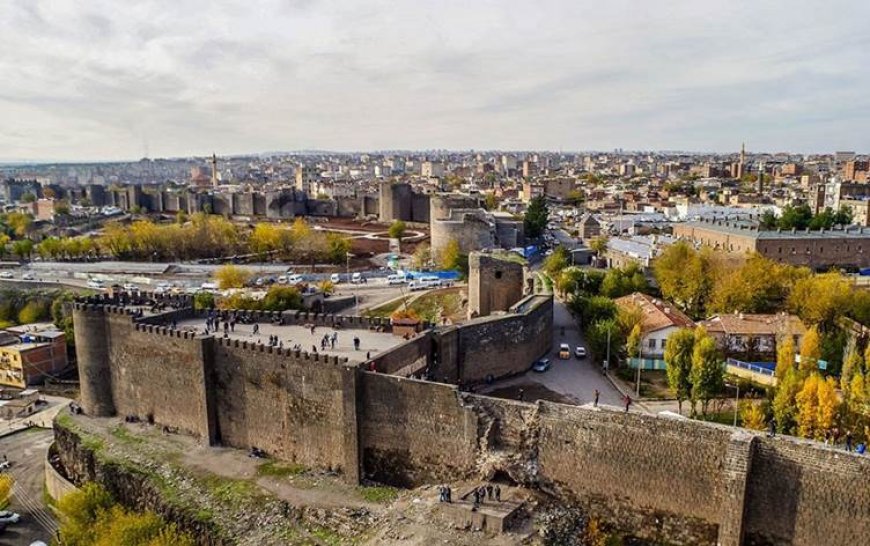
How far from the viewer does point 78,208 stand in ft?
402

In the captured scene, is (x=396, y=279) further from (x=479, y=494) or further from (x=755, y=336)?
(x=479, y=494)

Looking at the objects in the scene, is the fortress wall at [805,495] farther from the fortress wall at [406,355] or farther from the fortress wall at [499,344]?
the fortress wall at [499,344]

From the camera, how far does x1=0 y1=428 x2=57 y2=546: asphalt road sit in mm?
26078

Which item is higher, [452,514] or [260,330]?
[260,330]

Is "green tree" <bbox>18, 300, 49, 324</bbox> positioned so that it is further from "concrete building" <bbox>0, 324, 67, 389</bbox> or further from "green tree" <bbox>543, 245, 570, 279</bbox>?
"green tree" <bbox>543, 245, 570, 279</bbox>

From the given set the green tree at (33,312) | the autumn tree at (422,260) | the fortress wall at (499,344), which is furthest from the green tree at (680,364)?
the green tree at (33,312)

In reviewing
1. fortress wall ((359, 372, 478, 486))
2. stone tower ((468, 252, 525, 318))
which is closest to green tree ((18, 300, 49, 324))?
stone tower ((468, 252, 525, 318))

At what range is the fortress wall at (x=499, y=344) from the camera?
2855 cm

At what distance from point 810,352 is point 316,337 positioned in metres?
20.0

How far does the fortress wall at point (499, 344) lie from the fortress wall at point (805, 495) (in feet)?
43.8

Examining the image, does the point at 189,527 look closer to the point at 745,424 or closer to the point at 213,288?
the point at 745,424

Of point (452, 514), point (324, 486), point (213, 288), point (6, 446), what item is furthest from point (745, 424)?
point (213, 288)

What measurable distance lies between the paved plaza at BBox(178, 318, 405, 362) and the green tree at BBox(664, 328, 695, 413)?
34.5 ft

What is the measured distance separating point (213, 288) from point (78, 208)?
81.8m
